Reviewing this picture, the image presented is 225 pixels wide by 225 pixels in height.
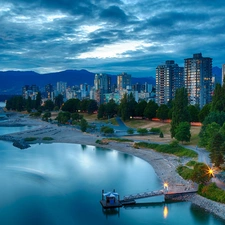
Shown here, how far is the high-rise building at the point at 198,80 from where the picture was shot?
107938 mm

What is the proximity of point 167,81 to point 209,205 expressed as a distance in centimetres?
10486

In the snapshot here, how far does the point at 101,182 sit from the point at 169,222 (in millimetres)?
9691

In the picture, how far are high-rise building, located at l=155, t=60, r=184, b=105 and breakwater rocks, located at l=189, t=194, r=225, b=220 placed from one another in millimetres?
100663

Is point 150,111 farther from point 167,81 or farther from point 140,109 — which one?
point 167,81

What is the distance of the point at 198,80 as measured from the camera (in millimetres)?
110062

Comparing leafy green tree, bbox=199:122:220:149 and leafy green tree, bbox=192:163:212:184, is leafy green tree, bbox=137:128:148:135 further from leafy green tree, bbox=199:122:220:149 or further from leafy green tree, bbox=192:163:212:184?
leafy green tree, bbox=192:163:212:184

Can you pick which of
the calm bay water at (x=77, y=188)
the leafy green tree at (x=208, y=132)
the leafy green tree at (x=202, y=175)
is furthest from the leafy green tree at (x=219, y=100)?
A: the leafy green tree at (x=202, y=175)

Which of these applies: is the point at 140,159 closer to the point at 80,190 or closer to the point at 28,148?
the point at 80,190

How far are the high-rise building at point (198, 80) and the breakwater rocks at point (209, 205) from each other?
285 ft

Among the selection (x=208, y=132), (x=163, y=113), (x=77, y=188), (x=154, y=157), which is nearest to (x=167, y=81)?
(x=163, y=113)

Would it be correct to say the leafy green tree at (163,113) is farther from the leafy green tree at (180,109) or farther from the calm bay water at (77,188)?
the calm bay water at (77,188)

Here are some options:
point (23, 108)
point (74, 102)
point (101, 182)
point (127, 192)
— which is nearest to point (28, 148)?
point (101, 182)

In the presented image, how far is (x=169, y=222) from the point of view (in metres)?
20.9

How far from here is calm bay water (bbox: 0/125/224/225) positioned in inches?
845
